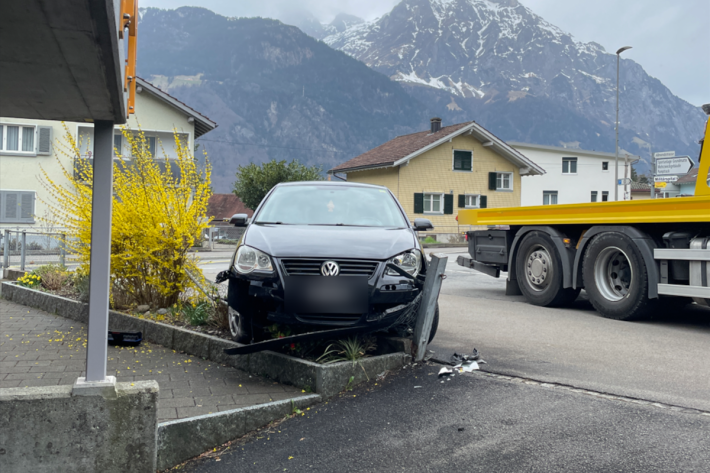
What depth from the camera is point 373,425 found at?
12.6 ft

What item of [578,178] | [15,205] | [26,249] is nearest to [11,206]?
[15,205]

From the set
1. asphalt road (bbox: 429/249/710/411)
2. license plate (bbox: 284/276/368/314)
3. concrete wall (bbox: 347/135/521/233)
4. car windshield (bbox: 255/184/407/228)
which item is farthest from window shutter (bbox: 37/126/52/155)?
license plate (bbox: 284/276/368/314)

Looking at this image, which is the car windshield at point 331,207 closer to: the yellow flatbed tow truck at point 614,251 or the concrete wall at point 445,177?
the yellow flatbed tow truck at point 614,251

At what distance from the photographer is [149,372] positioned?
490 cm

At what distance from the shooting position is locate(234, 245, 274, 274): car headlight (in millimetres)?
4703

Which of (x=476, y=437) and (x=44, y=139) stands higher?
(x=44, y=139)

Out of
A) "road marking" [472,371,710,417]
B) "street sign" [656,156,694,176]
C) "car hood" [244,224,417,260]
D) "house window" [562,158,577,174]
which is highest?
"house window" [562,158,577,174]

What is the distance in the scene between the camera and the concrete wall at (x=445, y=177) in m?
40.8

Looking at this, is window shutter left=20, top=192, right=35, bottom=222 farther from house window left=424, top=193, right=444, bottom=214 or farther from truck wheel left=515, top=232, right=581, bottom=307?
truck wheel left=515, top=232, right=581, bottom=307

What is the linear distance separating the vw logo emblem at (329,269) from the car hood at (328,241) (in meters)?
0.07

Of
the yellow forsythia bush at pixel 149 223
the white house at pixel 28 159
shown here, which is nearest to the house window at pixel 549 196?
the white house at pixel 28 159

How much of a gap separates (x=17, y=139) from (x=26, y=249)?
17657mm

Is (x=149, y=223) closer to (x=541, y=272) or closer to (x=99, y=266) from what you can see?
(x=99, y=266)

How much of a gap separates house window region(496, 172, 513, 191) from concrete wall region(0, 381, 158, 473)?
42.3 meters
